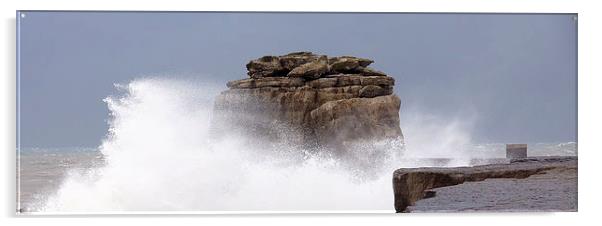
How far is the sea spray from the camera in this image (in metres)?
4.57

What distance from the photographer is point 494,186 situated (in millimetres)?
4688

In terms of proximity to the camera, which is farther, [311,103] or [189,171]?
[311,103]

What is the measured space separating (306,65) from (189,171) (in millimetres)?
895

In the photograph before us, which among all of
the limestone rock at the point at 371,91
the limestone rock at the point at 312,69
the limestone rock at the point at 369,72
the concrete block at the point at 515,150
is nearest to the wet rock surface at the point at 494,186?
the concrete block at the point at 515,150

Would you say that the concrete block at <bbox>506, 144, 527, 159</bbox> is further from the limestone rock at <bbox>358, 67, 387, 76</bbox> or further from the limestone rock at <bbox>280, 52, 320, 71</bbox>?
the limestone rock at <bbox>280, 52, 320, 71</bbox>

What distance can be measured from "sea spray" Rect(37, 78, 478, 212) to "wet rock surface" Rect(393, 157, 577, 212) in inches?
5.1

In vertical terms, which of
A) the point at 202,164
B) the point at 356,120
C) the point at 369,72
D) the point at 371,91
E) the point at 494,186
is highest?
the point at 369,72

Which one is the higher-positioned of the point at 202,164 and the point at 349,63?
the point at 349,63

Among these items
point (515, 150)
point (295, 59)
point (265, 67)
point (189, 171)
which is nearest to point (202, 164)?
point (189, 171)

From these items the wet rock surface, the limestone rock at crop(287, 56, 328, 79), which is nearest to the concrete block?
the wet rock surface

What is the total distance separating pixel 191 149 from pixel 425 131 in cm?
132

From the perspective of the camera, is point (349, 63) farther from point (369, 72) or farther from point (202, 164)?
point (202, 164)

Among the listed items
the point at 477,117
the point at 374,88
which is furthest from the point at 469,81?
the point at 374,88
